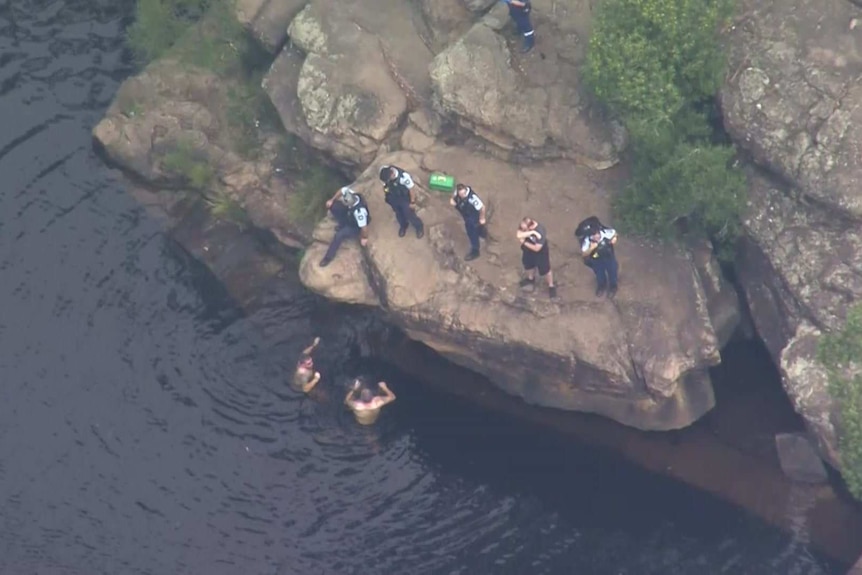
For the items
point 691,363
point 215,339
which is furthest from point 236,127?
point 691,363

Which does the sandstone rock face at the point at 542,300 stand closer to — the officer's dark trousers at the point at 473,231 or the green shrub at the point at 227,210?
the officer's dark trousers at the point at 473,231

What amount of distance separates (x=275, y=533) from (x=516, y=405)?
5.87m

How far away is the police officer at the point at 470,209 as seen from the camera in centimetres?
2273

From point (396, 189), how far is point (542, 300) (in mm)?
3847

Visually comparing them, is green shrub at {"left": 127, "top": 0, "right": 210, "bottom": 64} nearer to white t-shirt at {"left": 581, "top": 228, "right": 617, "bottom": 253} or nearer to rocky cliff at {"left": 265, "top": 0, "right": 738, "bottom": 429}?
rocky cliff at {"left": 265, "top": 0, "right": 738, "bottom": 429}

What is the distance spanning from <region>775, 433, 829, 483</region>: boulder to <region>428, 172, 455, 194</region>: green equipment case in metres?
8.78

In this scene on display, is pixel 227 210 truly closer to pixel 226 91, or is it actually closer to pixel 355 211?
pixel 226 91

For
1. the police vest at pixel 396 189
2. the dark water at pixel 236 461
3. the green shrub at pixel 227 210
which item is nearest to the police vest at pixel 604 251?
the police vest at pixel 396 189

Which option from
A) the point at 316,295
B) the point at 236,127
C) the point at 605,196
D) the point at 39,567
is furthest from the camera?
the point at 236,127

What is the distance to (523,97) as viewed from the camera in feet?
79.4

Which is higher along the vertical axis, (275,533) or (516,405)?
(516,405)

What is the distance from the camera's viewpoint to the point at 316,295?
26.3m

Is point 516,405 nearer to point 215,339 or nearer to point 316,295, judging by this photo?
point 316,295

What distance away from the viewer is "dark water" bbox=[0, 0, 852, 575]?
891 inches
